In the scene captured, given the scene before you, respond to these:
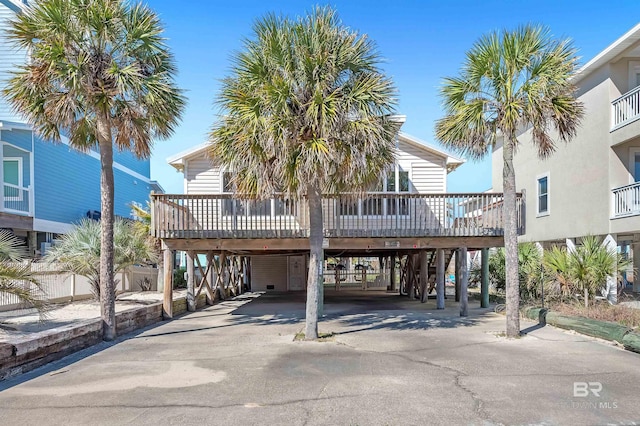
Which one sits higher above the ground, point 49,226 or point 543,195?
point 543,195

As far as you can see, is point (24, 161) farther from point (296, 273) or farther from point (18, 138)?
point (296, 273)

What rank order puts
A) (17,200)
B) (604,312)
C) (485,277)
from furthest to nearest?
(17,200)
(485,277)
(604,312)

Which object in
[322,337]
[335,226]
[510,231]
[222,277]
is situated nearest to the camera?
[322,337]

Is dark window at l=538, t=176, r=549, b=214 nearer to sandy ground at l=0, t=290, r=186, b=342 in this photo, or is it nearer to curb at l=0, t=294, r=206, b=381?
sandy ground at l=0, t=290, r=186, b=342

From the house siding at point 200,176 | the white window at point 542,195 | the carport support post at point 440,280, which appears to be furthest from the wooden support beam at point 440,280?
the house siding at point 200,176

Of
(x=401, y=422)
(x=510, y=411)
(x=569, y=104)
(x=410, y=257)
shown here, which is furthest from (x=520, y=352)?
(x=410, y=257)

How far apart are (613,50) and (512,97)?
24.2 ft

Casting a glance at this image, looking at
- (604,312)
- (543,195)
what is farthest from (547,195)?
(604,312)

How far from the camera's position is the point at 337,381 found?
6445 millimetres

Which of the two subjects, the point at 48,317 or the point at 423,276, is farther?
the point at 423,276

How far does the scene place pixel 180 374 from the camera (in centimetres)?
692

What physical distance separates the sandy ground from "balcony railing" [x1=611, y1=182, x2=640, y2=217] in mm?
15110

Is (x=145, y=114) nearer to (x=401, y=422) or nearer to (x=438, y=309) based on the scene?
(x=401, y=422)

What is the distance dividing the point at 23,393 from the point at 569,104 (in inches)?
416
